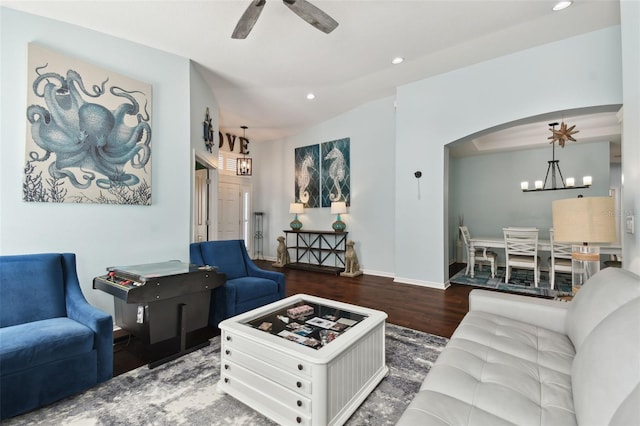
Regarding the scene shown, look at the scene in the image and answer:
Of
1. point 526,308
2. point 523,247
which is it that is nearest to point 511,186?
point 523,247

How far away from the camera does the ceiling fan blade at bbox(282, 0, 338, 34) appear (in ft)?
7.38

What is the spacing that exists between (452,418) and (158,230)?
10.8 ft

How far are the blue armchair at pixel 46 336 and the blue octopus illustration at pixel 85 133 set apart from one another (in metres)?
0.87

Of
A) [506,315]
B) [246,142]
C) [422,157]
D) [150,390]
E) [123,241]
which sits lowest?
[150,390]

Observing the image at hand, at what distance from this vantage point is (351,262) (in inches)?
219

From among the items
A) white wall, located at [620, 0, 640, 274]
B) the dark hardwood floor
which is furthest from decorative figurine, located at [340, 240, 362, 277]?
white wall, located at [620, 0, 640, 274]

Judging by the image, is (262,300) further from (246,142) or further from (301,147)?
(246,142)

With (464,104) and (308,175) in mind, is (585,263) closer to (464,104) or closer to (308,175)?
(464,104)

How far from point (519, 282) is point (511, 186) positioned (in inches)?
108

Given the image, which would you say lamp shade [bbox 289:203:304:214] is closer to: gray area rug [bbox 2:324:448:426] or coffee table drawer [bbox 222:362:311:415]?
gray area rug [bbox 2:324:448:426]

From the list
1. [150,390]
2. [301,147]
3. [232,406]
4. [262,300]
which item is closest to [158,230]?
[262,300]

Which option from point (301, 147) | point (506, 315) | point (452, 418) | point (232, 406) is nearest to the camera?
point (452, 418)

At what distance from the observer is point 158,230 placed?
3.25m

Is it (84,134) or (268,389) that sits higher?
(84,134)
